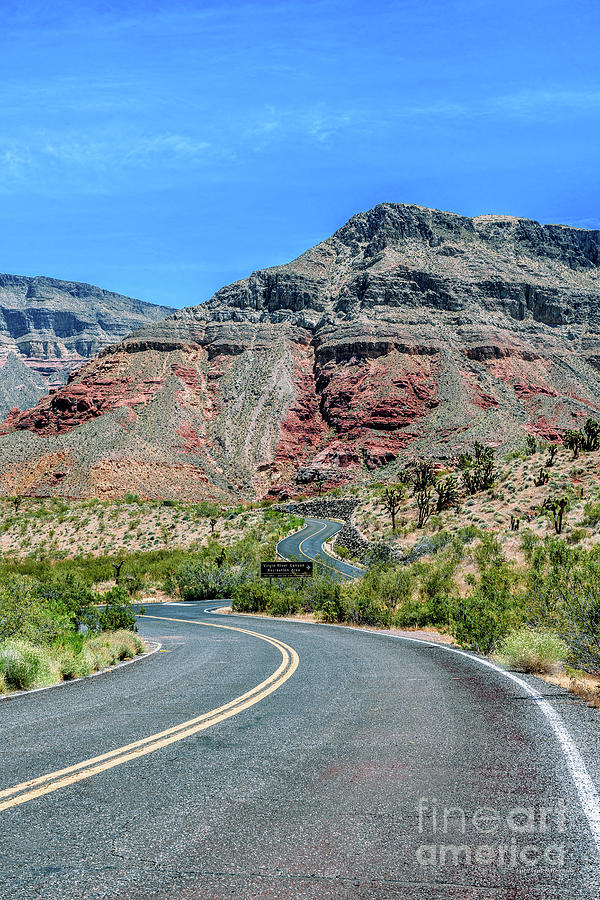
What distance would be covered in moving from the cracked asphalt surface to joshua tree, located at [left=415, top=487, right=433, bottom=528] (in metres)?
37.7

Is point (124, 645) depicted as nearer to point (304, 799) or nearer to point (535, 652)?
point (535, 652)

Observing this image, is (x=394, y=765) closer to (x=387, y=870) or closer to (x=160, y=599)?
(x=387, y=870)

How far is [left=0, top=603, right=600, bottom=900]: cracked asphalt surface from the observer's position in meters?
3.22

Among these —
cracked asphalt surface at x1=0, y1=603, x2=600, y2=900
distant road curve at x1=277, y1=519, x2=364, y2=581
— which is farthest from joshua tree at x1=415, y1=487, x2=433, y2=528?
cracked asphalt surface at x1=0, y1=603, x2=600, y2=900

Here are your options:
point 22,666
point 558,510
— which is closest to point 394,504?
point 558,510

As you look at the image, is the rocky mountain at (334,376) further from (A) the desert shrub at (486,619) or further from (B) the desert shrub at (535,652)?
(B) the desert shrub at (535,652)

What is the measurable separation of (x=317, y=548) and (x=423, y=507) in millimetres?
10491

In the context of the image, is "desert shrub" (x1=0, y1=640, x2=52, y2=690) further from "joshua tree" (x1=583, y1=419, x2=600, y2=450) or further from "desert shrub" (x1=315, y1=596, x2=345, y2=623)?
"joshua tree" (x1=583, y1=419, x2=600, y2=450)

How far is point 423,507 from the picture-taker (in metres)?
46.9

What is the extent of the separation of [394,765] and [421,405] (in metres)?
98.9

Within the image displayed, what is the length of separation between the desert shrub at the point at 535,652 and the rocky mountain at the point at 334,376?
246 feet

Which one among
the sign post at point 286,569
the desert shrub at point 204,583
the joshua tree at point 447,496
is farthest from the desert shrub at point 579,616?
the joshua tree at point 447,496

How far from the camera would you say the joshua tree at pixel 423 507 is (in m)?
45.8

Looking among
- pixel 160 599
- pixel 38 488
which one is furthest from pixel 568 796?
pixel 38 488
